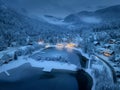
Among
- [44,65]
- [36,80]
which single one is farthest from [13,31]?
[36,80]

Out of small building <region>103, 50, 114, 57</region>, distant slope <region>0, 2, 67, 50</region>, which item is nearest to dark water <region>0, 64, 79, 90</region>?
small building <region>103, 50, 114, 57</region>

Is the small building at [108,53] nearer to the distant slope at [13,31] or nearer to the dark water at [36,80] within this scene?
the dark water at [36,80]

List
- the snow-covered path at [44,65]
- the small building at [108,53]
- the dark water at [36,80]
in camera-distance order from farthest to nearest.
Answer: the small building at [108,53] < the snow-covered path at [44,65] < the dark water at [36,80]

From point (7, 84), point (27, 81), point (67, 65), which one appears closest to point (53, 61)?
point (67, 65)

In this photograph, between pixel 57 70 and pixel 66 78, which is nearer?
pixel 66 78

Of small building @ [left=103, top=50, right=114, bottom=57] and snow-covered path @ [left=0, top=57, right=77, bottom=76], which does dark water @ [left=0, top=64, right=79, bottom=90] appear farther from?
small building @ [left=103, top=50, right=114, bottom=57]

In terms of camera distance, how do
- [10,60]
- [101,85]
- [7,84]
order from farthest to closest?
[10,60], [7,84], [101,85]

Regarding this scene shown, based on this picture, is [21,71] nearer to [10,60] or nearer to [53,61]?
[10,60]

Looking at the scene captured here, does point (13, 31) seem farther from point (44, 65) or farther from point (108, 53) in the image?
point (108, 53)

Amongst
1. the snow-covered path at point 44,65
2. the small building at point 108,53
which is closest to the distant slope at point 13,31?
the snow-covered path at point 44,65
